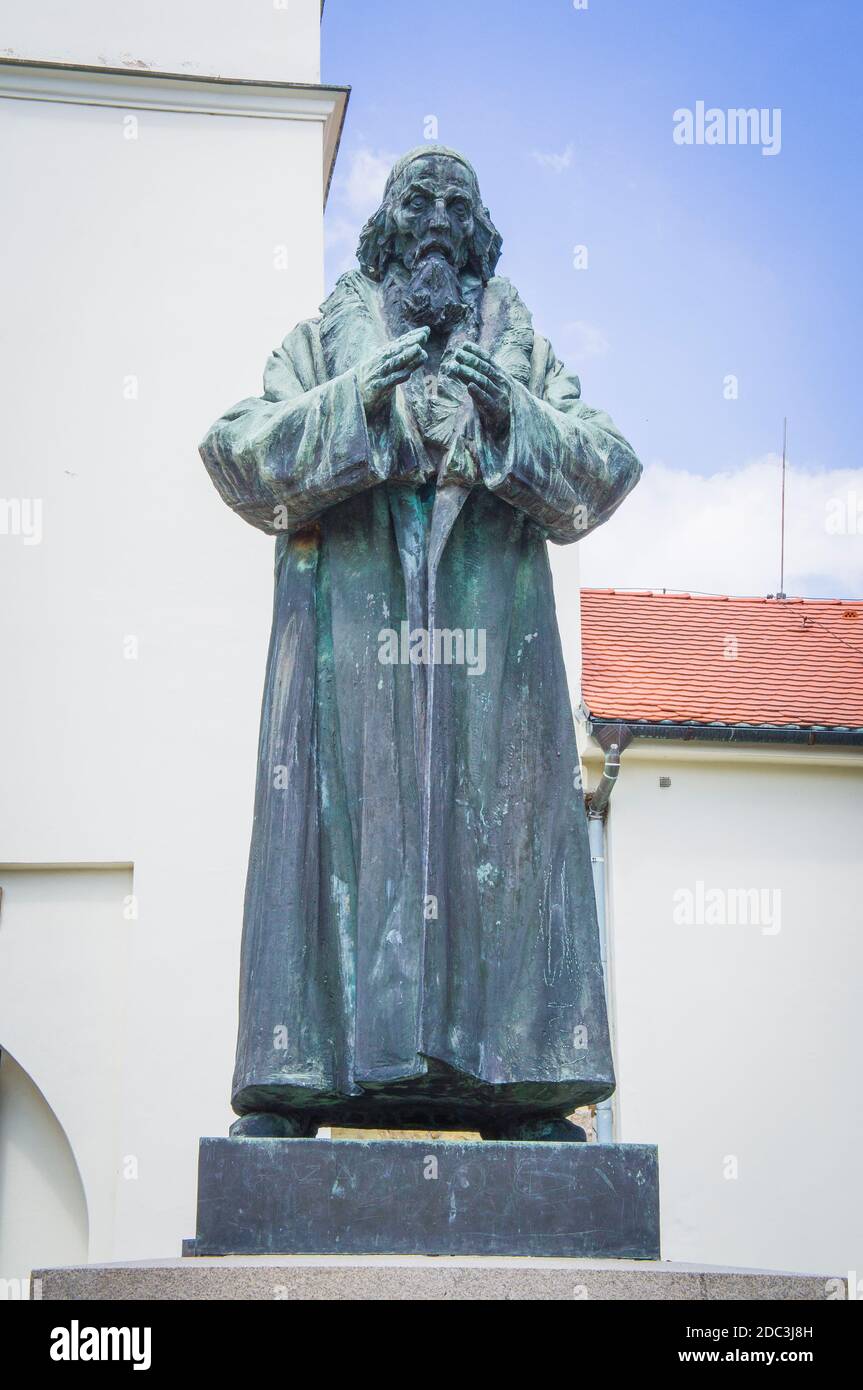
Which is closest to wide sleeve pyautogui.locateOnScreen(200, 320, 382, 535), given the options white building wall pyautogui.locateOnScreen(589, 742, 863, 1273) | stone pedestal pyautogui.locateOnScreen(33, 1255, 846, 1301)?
stone pedestal pyautogui.locateOnScreen(33, 1255, 846, 1301)

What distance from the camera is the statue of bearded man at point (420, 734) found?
188 inches

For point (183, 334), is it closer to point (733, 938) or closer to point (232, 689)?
point (232, 689)

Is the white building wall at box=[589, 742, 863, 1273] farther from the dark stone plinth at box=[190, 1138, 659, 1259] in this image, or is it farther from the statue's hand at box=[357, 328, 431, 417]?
the statue's hand at box=[357, 328, 431, 417]

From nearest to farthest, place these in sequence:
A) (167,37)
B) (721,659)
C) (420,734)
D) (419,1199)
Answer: (419,1199) < (420,734) < (167,37) < (721,659)

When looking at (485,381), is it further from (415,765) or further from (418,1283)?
(418,1283)

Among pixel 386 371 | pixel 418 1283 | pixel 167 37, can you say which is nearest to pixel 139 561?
pixel 167 37

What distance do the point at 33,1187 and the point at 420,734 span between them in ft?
25.0

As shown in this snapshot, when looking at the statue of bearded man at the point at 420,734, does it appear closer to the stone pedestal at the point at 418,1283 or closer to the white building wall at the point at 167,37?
the stone pedestal at the point at 418,1283

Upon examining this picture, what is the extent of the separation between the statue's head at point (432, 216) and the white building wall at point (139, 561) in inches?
259

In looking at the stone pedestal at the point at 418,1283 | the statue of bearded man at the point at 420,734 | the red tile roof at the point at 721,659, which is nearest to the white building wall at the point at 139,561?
the red tile roof at the point at 721,659

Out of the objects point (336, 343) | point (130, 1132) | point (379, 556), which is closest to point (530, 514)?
point (379, 556)

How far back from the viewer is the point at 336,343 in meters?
5.50

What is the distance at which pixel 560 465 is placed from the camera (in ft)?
16.9
